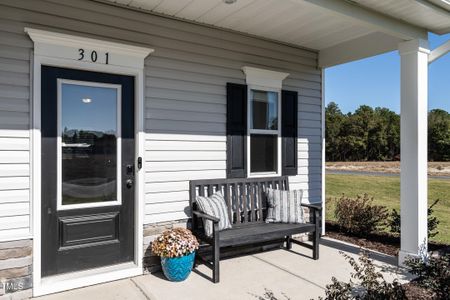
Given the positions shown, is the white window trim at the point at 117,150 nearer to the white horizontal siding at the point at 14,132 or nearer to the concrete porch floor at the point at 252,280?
the white horizontal siding at the point at 14,132

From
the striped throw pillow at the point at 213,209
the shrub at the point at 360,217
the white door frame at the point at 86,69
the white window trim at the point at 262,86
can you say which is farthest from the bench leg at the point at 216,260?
the shrub at the point at 360,217

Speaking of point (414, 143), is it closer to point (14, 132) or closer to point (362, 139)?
point (14, 132)

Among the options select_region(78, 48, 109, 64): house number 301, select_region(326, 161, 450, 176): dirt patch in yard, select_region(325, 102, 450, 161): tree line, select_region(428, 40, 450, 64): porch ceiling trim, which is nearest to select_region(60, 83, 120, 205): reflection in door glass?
select_region(78, 48, 109, 64): house number 301

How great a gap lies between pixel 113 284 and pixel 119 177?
3.34 feet

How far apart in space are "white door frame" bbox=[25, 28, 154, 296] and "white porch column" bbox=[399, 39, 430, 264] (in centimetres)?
278

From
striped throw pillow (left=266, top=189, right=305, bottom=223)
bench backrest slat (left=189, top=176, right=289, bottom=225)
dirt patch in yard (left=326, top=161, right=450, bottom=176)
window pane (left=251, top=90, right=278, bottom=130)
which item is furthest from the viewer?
dirt patch in yard (left=326, top=161, right=450, bottom=176)

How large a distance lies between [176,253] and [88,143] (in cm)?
135

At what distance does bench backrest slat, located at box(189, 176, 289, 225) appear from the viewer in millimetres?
3971

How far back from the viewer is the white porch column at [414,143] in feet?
12.2

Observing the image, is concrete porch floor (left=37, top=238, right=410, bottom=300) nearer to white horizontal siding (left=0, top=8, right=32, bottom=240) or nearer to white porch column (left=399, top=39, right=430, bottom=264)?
white porch column (left=399, top=39, right=430, bottom=264)

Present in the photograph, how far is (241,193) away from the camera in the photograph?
13.9 feet

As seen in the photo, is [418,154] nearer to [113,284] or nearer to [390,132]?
[113,284]

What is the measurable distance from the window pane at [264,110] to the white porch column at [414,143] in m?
1.53

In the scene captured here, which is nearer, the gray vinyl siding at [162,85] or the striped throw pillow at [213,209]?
the gray vinyl siding at [162,85]
